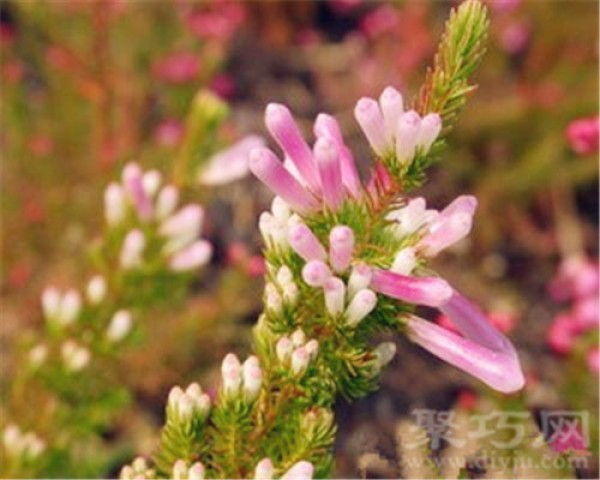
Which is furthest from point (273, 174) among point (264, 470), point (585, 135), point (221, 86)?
point (221, 86)

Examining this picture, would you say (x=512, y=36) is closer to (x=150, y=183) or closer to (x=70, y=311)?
(x=150, y=183)

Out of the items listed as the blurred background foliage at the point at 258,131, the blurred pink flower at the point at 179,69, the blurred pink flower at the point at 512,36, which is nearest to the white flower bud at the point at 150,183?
the blurred background foliage at the point at 258,131

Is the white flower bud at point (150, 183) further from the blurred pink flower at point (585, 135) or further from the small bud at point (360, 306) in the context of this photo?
the small bud at point (360, 306)

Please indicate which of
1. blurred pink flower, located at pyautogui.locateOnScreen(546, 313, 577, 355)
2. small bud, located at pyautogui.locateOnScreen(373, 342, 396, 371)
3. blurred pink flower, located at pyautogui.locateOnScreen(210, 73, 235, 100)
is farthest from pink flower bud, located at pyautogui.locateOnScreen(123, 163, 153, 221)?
blurred pink flower, located at pyautogui.locateOnScreen(210, 73, 235, 100)

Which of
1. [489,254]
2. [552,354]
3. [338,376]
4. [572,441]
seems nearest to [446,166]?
[489,254]

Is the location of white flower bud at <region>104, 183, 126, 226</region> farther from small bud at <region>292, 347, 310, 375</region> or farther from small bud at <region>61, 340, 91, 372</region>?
small bud at <region>292, 347, 310, 375</region>
